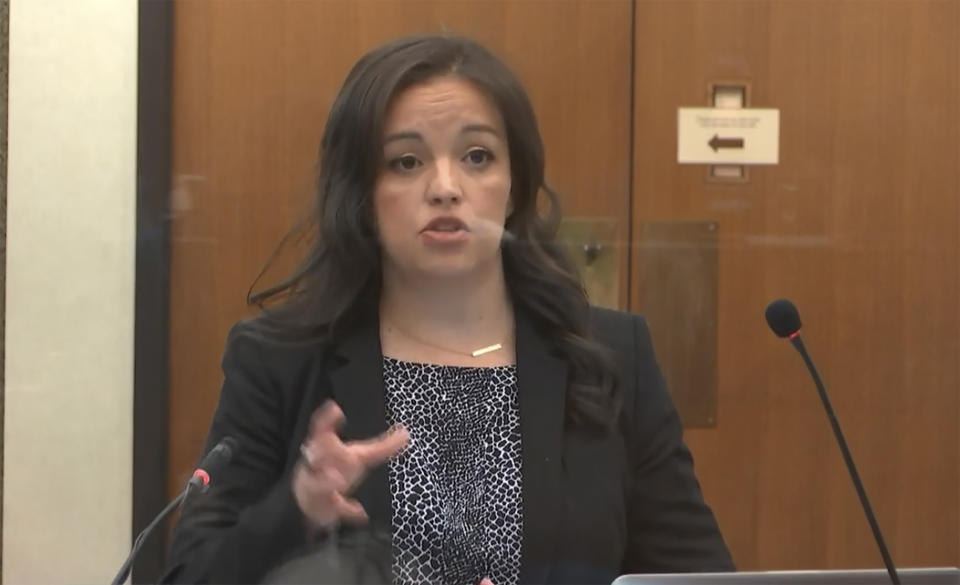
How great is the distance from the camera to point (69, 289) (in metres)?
1.54

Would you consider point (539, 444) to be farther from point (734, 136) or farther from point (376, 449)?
point (734, 136)

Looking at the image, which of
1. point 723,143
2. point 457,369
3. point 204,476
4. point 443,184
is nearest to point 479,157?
point 443,184

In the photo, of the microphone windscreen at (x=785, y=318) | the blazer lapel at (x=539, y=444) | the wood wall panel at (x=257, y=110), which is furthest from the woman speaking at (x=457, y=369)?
the wood wall panel at (x=257, y=110)

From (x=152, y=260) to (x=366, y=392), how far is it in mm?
583

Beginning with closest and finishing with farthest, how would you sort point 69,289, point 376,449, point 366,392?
point 376,449 < point 366,392 < point 69,289

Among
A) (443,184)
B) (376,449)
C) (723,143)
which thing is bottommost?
(376,449)

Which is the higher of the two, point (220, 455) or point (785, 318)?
point (785, 318)

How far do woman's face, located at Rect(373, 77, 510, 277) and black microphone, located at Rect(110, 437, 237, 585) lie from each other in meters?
0.27

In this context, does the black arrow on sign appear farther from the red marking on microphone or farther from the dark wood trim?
the red marking on microphone

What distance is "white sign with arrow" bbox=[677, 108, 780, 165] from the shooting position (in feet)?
5.84

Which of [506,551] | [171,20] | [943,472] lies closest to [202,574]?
[506,551]

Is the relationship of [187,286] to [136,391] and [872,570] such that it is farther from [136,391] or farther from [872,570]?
[872,570]

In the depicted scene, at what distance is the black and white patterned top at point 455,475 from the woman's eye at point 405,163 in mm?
215

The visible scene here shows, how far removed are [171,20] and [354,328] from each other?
646 millimetres
